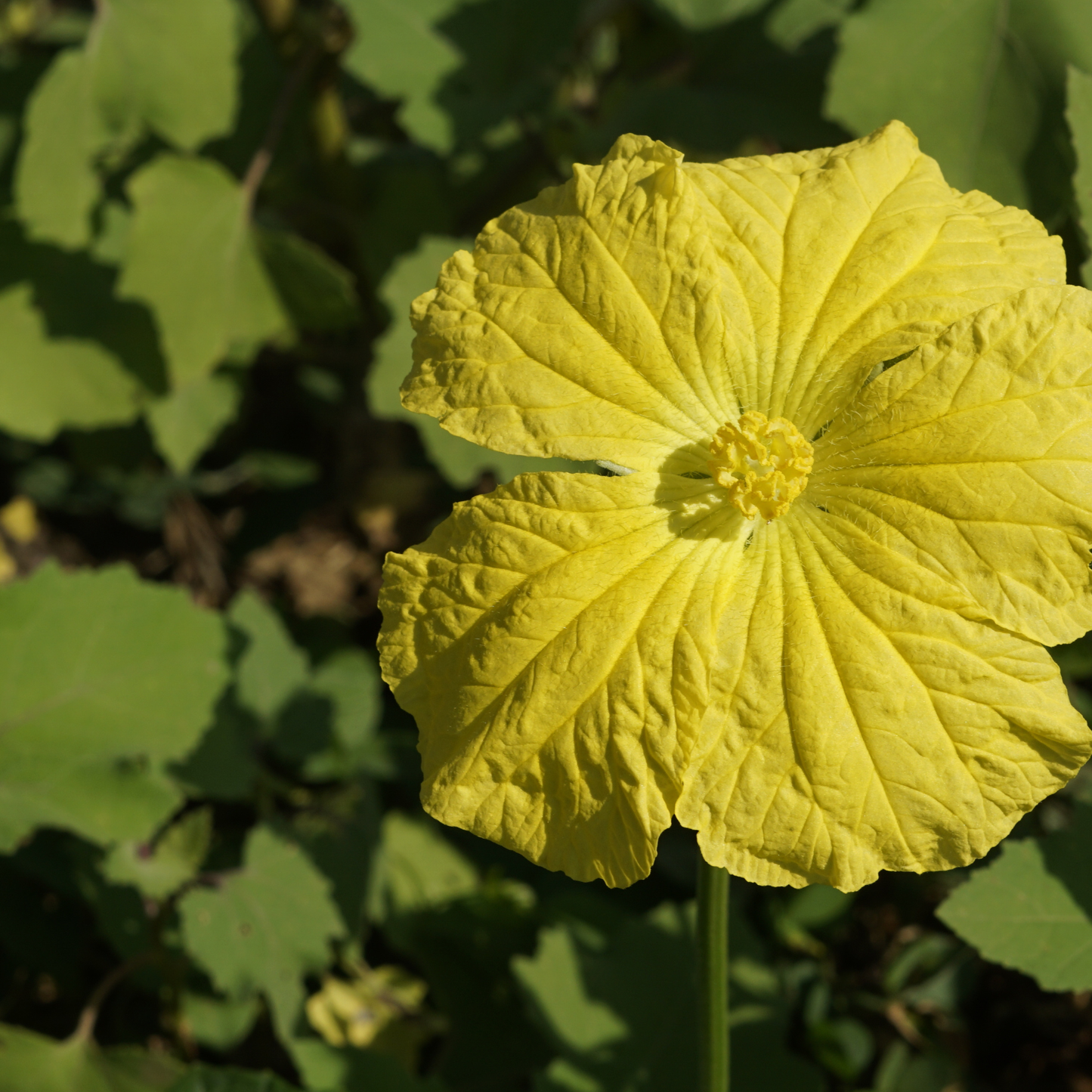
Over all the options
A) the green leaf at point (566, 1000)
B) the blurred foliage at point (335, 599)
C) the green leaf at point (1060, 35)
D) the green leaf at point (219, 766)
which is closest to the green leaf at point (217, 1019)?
the blurred foliage at point (335, 599)

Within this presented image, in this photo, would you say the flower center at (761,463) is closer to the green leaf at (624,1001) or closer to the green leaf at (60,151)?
the green leaf at (624,1001)

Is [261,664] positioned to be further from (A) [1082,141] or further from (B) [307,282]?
(A) [1082,141]

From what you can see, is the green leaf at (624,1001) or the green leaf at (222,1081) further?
the green leaf at (624,1001)

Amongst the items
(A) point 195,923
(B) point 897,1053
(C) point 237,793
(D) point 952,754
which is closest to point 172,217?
(C) point 237,793

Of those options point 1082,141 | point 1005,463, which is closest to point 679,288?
point 1005,463

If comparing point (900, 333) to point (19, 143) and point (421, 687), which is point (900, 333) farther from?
point (19, 143)

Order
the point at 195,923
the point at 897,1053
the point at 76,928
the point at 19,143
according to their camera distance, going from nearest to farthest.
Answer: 1. the point at 195,923
2. the point at 897,1053
3. the point at 76,928
4. the point at 19,143
